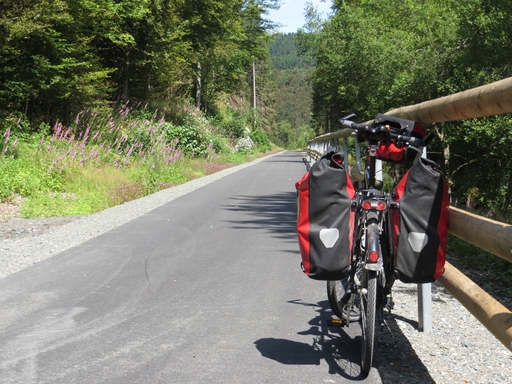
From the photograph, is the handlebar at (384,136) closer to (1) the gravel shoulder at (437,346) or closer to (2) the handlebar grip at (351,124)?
(2) the handlebar grip at (351,124)

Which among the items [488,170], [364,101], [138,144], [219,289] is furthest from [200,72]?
[219,289]

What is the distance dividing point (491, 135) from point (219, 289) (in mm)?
10062

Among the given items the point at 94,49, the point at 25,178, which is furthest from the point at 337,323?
the point at 94,49

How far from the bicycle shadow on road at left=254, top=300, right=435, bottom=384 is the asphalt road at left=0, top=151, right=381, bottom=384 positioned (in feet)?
0.05

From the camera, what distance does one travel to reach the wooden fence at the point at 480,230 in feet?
Result: 9.12

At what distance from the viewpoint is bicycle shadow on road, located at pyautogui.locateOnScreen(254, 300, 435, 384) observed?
4000mm

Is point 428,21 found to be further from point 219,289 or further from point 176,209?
point 219,289

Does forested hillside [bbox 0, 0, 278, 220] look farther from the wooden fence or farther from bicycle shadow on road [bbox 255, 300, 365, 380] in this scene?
the wooden fence

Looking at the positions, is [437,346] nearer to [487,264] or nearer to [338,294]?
[338,294]

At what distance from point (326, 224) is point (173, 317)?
79.0 inches

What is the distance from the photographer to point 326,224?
12.7 feet

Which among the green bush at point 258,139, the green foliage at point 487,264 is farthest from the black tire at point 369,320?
the green bush at point 258,139

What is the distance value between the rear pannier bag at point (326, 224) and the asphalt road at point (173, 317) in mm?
755

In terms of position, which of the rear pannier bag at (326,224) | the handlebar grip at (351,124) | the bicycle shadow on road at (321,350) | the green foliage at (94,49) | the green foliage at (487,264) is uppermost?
the green foliage at (94,49)
